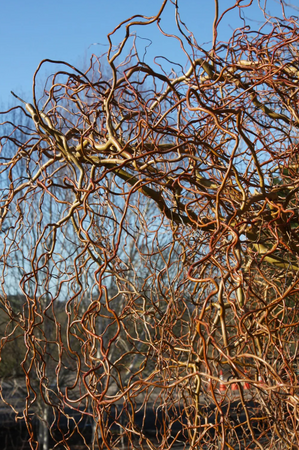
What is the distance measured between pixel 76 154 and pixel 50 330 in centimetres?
696

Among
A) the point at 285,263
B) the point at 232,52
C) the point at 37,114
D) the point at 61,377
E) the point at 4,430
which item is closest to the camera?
the point at 37,114

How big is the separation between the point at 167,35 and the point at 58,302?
6.95 metres

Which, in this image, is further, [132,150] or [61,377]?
[61,377]

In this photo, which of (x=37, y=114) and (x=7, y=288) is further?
(x=7, y=288)

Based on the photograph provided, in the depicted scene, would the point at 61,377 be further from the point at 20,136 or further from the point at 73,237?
the point at 20,136

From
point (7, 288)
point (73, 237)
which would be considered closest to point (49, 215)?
point (73, 237)

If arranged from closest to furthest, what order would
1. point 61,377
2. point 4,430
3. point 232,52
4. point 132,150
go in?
point 132,150
point 232,52
point 61,377
point 4,430

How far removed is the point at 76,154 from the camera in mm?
1173

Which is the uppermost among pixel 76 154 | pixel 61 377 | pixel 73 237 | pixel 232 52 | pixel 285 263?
pixel 73 237

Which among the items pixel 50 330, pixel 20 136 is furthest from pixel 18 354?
pixel 20 136

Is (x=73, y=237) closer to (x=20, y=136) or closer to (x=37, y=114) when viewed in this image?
(x=20, y=136)

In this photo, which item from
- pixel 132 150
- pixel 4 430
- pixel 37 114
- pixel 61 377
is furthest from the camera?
pixel 4 430

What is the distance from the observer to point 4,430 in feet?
26.3

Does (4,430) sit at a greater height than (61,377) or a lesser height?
lesser
